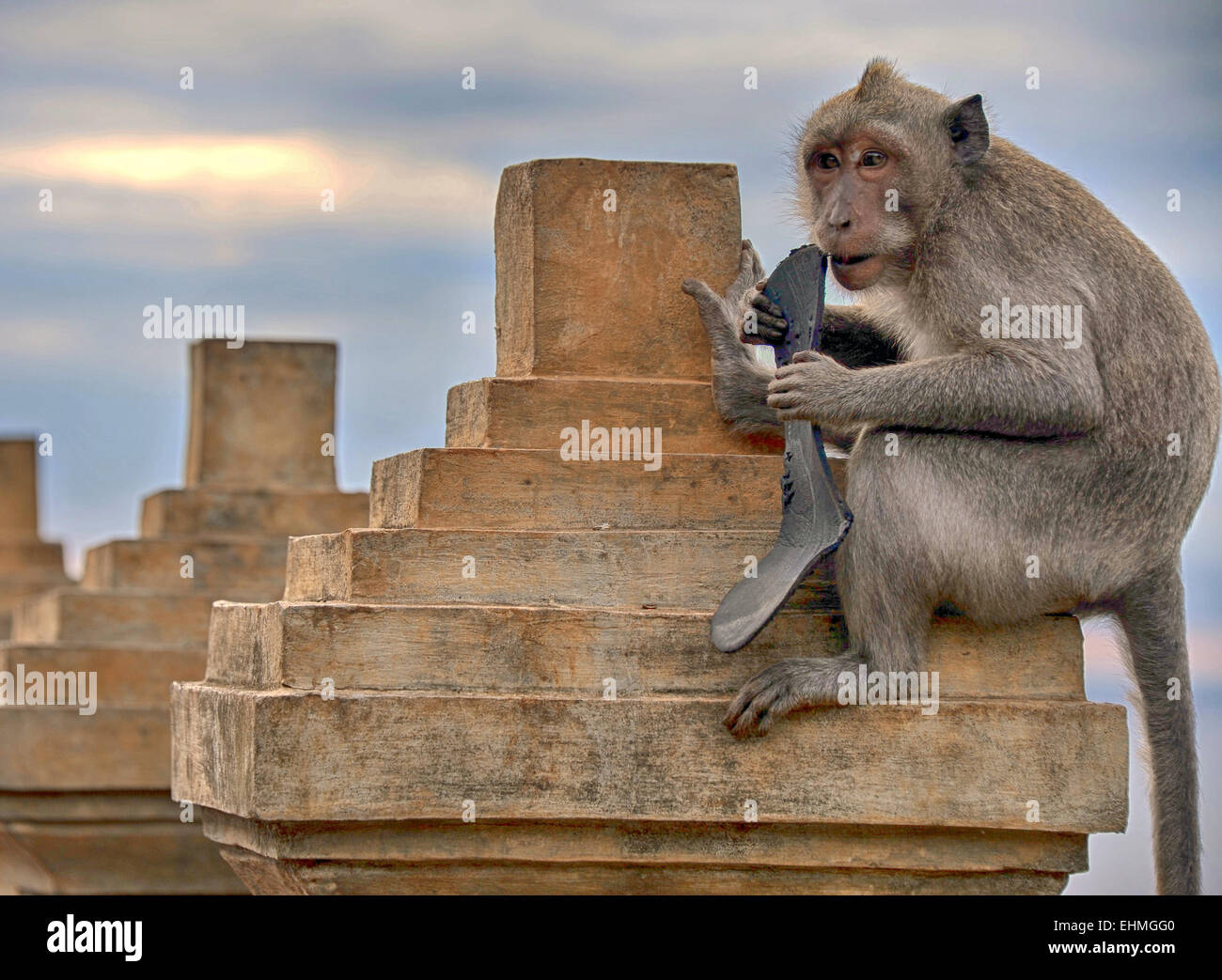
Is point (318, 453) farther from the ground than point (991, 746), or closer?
farther from the ground

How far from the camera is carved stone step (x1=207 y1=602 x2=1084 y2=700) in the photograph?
7797 mm

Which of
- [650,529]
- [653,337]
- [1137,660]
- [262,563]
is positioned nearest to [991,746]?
[1137,660]

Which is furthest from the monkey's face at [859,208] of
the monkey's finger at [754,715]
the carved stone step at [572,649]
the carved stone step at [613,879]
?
the carved stone step at [613,879]

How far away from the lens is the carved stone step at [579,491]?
27.1 ft

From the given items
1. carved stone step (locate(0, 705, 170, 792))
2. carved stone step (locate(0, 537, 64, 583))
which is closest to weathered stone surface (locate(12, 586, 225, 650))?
carved stone step (locate(0, 705, 170, 792))

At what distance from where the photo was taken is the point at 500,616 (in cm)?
791

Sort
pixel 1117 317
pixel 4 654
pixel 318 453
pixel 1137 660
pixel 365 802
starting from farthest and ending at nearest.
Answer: pixel 318 453, pixel 4 654, pixel 1137 660, pixel 1117 317, pixel 365 802

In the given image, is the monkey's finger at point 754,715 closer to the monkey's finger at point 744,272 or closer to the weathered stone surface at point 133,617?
the monkey's finger at point 744,272

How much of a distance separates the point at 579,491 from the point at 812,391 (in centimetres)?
109

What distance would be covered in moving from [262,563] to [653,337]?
749cm

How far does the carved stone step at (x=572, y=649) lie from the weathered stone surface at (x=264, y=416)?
322 inches

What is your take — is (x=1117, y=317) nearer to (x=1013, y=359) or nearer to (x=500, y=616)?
(x=1013, y=359)

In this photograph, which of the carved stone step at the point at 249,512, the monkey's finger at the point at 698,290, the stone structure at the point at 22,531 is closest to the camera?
the monkey's finger at the point at 698,290

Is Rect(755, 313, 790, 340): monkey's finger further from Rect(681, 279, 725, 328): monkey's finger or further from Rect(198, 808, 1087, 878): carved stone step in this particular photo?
Rect(198, 808, 1087, 878): carved stone step
